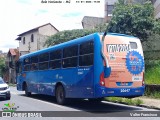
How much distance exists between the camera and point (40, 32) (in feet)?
176

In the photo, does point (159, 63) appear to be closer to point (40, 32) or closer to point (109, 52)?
point (109, 52)

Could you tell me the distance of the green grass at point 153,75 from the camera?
719 inches

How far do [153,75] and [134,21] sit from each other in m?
5.03

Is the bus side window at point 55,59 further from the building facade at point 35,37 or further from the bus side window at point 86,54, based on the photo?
the building facade at point 35,37

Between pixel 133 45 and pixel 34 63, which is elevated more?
pixel 133 45

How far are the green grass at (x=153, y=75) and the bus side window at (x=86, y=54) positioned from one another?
716cm

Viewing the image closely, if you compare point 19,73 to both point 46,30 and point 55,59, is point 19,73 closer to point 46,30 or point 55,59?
point 55,59

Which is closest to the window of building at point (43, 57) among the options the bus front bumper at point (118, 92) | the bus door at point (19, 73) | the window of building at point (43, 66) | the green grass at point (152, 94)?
the window of building at point (43, 66)

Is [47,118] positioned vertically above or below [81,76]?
below

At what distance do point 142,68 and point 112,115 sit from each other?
270 centimetres

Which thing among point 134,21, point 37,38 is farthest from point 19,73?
point 37,38

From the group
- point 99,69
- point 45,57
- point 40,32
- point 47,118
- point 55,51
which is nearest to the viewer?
point 47,118

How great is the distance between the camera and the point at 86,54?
12227 mm

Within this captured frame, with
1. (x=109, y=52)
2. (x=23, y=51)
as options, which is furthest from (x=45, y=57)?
(x=23, y=51)
